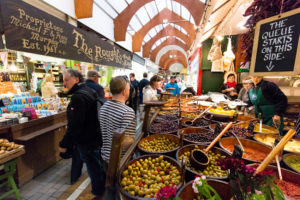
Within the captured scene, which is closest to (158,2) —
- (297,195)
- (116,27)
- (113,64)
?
(116,27)

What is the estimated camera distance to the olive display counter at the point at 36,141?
102 inches

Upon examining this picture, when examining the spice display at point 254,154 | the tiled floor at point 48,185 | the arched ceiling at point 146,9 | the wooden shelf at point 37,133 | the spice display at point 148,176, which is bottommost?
the tiled floor at point 48,185

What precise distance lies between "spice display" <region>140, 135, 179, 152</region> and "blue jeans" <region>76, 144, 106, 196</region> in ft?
3.13

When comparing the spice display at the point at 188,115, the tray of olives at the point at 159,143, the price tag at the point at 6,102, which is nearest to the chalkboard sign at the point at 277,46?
the tray of olives at the point at 159,143

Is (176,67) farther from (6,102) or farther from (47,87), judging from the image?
(6,102)

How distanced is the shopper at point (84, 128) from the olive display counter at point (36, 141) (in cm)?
120

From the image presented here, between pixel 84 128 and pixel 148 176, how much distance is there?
51.5 inches

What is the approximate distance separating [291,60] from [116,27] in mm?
7324

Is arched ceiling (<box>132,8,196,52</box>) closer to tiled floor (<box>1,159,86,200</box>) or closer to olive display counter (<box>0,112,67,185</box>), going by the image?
olive display counter (<box>0,112,67,185</box>)

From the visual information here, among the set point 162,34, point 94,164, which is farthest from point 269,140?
point 162,34

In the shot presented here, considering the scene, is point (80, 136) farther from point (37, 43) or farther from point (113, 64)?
point (113, 64)

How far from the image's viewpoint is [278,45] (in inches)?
56.5

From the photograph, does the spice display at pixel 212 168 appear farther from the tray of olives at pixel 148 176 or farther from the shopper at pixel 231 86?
the shopper at pixel 231 86

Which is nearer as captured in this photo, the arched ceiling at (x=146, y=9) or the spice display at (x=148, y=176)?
the spice display at (x=148, y=176)
